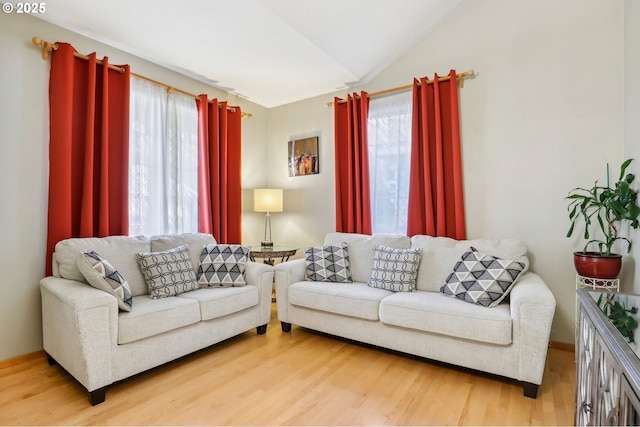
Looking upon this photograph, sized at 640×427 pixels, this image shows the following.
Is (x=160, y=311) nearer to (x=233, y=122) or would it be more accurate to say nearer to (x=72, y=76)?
(x=72, y=76)

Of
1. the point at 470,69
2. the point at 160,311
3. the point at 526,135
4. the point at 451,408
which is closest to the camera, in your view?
the point at 451,408

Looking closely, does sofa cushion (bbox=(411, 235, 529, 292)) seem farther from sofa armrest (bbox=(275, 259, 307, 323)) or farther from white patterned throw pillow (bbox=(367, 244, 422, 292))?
sofa armrest (bbox=(275, 259, 307, 323))

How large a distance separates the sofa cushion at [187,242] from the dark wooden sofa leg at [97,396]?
3.63ft

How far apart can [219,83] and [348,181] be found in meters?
1.85

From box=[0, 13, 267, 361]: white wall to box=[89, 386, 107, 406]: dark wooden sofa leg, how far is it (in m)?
1.01

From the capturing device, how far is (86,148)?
2582 mm

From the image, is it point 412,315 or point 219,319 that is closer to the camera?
point 412,315

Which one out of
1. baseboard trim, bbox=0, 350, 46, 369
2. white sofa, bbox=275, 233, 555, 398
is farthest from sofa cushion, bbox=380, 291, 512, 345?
baseboard trim, bbox=0, 350, 46, 369

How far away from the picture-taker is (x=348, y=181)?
3615mm

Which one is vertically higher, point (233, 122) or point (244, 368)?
point (233, 122)

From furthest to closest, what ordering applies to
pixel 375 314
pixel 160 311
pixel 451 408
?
pixel 375 314, pixel 160 311, pixel 451 408

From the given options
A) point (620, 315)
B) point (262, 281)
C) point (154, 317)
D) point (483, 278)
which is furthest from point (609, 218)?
point (154, 317)

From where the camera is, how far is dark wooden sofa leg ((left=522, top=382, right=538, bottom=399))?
6.32 feet

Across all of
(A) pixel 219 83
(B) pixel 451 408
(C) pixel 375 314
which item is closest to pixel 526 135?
(C) pixel 375 314
